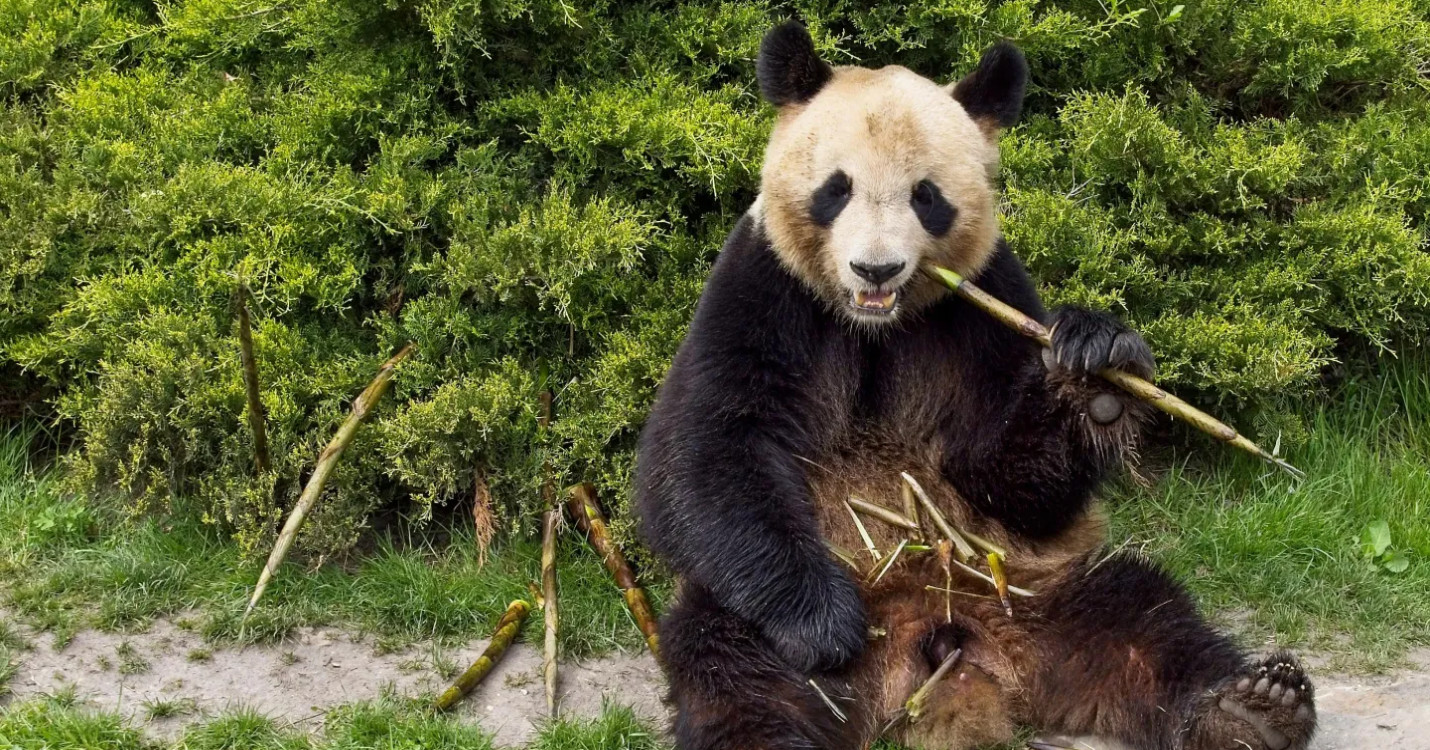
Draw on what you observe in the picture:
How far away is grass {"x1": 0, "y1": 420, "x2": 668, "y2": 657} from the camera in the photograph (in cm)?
467

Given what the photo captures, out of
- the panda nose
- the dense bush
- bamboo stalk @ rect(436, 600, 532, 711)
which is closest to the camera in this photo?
the panda nose

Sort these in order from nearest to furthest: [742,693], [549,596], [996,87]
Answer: [742,693] < [996,87] < [549,596]


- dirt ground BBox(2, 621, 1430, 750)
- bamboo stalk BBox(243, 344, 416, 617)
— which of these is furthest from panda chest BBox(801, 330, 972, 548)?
bamboo stalk BBox(243, 344, 416, 617)

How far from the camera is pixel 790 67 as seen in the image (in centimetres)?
428

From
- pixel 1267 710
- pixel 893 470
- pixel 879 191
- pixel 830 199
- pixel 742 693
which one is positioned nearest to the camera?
pixel 1267 710

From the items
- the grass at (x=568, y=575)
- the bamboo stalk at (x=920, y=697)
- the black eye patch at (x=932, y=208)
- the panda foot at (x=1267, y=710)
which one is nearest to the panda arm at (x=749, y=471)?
the bamboo stalk at (x=920, y=697)

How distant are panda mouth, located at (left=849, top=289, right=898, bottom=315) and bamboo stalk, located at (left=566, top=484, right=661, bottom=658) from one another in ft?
4.37

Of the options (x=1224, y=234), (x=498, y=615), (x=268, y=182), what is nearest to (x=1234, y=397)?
(x=1224, y=234)

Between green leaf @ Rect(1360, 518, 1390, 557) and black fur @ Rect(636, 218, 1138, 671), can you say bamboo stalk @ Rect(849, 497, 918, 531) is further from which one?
green leaf @ Rect(1360, 518, 1390, 557)

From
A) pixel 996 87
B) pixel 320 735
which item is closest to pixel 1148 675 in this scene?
pixel 996 87

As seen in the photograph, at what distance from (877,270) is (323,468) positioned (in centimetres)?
218

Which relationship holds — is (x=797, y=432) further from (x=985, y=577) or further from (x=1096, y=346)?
(x=1096, y=346)

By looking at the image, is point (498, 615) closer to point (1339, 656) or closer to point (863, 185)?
point (863, 185)

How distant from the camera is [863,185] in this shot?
13.1 feet
